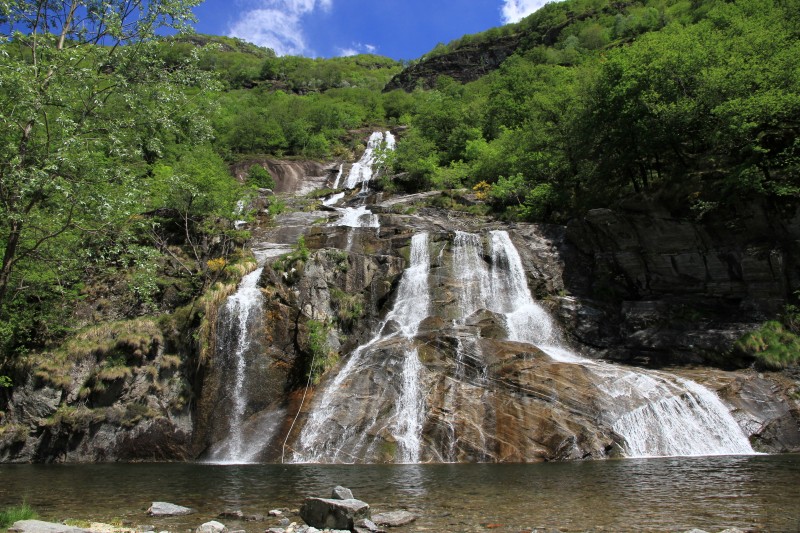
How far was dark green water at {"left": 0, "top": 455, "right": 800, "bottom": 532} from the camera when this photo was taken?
8.73m

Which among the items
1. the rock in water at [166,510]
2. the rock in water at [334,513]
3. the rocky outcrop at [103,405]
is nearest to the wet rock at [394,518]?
the rock in water at [334,513]

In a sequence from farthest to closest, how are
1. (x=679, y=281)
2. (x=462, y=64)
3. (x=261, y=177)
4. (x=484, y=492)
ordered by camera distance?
1. (x=462, y=64)
2. (x=261, y=177)
3. (x=679, y=281)
4. (x=484, y=492)

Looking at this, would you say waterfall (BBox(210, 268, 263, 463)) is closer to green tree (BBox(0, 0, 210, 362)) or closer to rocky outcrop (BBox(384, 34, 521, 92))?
green tree (BBox(0, 0, 210, 362))

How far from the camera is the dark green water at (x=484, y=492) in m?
8.73

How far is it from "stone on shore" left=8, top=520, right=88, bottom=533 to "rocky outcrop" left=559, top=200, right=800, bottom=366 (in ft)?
73.9

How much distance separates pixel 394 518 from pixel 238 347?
15.1 meters

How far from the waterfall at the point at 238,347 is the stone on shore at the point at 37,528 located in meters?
12.3

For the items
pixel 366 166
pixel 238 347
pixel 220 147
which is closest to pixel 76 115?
pixel 238 347

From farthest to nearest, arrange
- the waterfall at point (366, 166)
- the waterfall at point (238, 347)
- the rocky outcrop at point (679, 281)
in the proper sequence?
1. the waterfall at point (366, 166)
2. the rocky outcrop at point (679, 281)
3. the waterfall at point (238, 347)

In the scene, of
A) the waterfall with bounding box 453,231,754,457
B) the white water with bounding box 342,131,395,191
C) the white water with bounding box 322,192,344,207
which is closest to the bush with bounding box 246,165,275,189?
the white water with bounding box 322,192,344,207

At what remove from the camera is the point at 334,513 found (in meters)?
8.40

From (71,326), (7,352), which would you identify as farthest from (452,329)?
(7,352)

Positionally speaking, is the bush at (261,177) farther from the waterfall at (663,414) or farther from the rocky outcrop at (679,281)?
the waterfall at (663,414)

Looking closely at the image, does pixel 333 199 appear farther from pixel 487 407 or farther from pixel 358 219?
pixel 487 407
